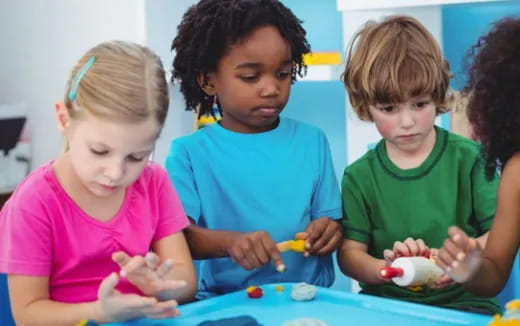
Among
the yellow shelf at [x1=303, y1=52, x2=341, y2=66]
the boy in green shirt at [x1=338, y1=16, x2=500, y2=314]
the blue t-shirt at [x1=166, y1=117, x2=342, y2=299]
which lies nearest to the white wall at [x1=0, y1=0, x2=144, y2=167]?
the yellow shelf at [x1=303, y1=52, x2=341, y2=66]

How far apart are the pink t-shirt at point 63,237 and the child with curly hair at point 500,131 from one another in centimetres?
48

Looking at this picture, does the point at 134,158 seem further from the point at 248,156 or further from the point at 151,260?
the point at 248,156

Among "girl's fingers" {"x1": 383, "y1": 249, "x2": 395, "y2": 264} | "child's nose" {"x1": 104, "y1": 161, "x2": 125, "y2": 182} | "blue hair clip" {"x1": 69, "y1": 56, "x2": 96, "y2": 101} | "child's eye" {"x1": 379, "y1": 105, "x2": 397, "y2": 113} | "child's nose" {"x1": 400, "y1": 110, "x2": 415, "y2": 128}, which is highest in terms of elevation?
"blue hair clip" {"x1": 69, "y1": 56, "x2": 96, "y2": 101}

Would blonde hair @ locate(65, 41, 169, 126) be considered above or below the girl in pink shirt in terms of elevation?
above

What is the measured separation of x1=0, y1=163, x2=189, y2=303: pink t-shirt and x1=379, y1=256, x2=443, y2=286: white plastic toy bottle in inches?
14.2

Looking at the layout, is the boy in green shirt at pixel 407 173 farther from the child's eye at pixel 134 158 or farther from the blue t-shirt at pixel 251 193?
the child's eye at pixel 134 158

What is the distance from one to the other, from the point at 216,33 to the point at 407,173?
0.41 m

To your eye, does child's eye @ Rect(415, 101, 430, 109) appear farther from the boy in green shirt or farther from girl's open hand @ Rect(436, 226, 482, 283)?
girl's open hand @ Rect(436, 226, 482, 283)

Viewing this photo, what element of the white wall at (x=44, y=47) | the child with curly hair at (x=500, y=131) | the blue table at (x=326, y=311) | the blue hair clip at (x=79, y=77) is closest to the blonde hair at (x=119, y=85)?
the blue hair clip at (x=79, y=77)

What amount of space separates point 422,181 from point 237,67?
0.37 meters

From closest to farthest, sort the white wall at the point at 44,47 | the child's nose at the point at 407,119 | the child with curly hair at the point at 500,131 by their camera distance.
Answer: the child with curly hair at the point at 500,131, the child's nose at the point at 407,119, the white wall at the point at 44,47

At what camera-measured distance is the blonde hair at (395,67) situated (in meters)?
1.31

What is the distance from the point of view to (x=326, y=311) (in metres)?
1.02

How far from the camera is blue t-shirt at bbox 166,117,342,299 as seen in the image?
1384mm
